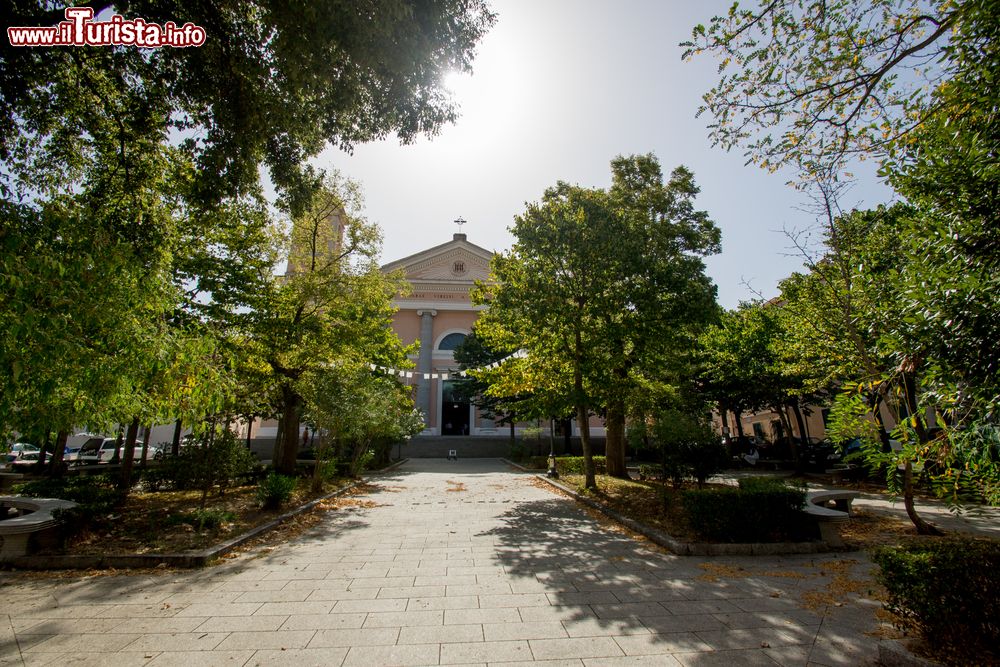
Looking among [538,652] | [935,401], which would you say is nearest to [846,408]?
[935,401]

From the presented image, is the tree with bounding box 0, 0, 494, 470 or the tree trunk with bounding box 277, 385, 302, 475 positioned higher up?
the tree with bounding box 0, 0, 494, 470

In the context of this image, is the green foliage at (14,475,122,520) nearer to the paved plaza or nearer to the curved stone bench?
the curved stone bench

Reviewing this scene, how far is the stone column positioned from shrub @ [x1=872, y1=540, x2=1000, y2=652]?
94.9ft

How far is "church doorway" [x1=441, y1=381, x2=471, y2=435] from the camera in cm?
3284

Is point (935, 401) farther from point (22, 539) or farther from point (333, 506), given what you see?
point (333, 506)

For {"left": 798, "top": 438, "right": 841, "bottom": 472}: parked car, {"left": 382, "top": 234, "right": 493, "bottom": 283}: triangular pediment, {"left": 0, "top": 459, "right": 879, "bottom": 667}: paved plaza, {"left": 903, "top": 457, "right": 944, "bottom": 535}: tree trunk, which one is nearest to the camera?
{"left": 0, "top": 459, "right": 879, "bottom": 667}: paved plaza

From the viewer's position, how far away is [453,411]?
3328 cm

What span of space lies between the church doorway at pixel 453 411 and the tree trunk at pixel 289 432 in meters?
18.8

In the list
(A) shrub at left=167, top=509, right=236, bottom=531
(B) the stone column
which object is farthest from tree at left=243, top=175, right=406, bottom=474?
(B) the stone column

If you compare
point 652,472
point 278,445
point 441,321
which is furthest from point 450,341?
point 652,472

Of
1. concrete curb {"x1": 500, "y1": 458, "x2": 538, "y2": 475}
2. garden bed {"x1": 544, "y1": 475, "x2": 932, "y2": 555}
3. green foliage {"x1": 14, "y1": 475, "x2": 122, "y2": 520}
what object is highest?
green foliage {"x1": 14, "y1": 475, "x2": 122, "y2": 520}

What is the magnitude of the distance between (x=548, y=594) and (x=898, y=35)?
7.08m

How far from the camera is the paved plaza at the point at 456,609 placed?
361 cm

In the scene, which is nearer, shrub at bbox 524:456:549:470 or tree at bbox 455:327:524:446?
shrub at bbox 524:456:549:470
